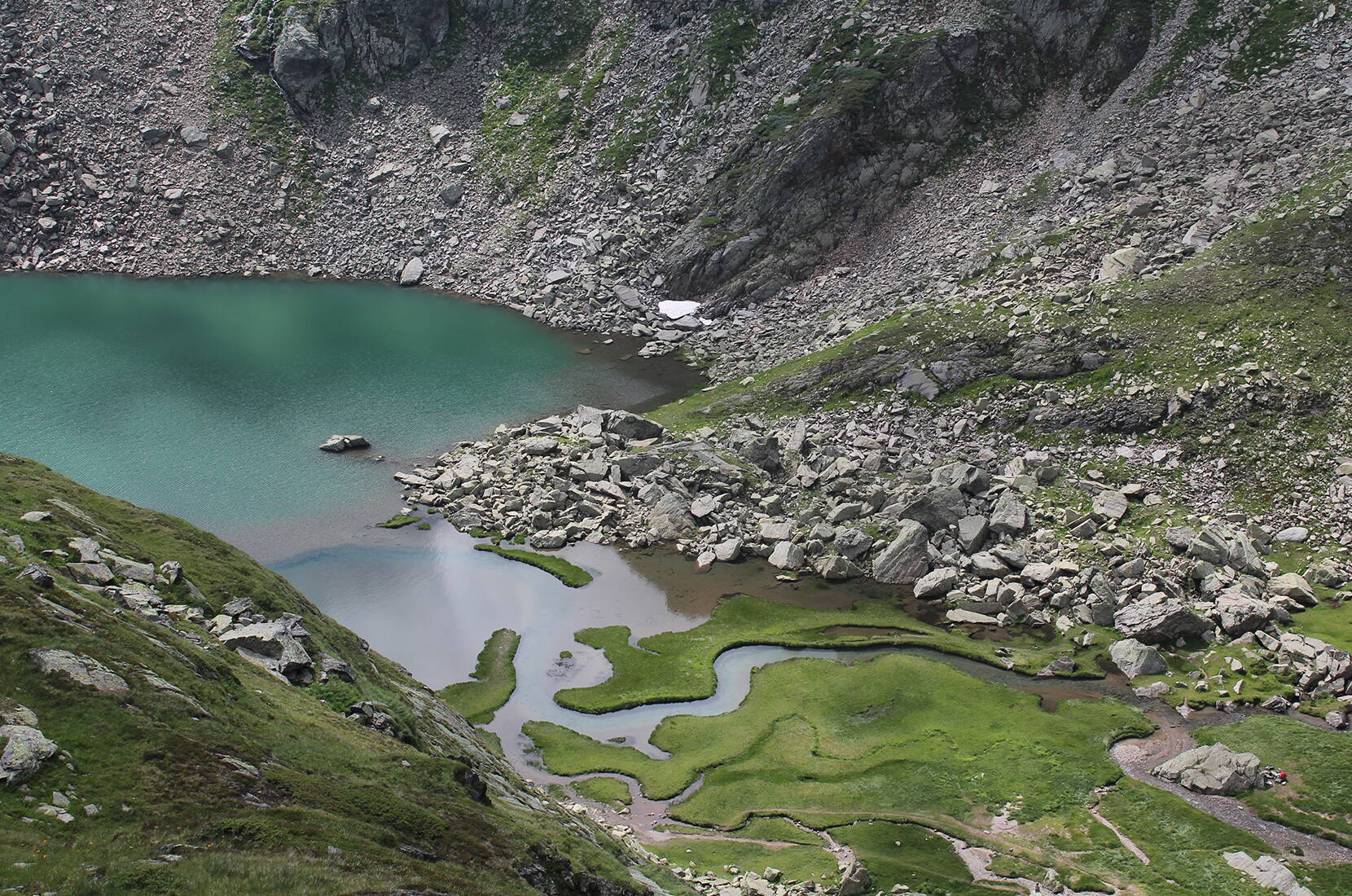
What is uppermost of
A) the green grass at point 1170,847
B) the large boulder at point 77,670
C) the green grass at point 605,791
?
the large boulder at point 77,670

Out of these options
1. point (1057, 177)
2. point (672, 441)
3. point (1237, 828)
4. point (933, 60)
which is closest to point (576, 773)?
point (1237, 828)

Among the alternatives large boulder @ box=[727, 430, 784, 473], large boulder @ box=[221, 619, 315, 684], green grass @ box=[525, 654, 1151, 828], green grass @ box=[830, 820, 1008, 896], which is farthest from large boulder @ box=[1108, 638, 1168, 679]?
large boulder @ box=[221, 619, 315, 684]

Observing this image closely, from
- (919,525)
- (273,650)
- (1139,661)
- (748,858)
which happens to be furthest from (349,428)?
(1139,661)

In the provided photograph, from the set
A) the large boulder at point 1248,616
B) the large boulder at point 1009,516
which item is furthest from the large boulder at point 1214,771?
the large boulder at point 1009,516

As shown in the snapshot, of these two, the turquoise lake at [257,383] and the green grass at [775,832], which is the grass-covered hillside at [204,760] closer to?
the green grass at [775,832]

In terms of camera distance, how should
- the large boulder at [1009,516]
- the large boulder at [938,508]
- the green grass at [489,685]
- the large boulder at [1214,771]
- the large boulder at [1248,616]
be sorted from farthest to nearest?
the large boulder at [938,508], the large boulder at [1009,516], the green grass at [489,685], the large boulder at [1248,616], the large boulder at [1214,771]

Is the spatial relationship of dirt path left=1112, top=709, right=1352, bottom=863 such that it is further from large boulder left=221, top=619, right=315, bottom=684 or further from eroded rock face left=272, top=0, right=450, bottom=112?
eroded rock face left=272, top=0, right=450, bottom=112
